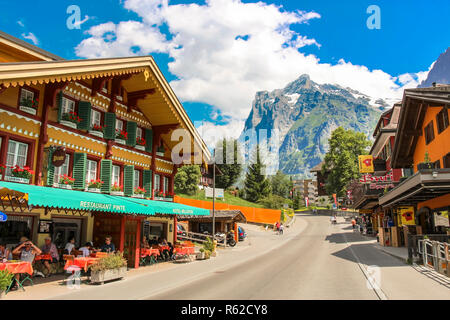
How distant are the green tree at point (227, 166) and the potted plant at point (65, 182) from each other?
197ft

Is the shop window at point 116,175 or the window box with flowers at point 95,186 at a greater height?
the shop window at point 116,175

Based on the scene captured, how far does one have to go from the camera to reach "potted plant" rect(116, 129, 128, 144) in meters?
19.4

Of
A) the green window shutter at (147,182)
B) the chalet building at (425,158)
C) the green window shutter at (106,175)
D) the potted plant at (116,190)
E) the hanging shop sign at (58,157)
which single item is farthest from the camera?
the green window shutter at (147,182)

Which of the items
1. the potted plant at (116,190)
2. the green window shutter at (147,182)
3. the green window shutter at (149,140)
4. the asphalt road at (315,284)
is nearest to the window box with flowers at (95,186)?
the potted plant at (116,190)

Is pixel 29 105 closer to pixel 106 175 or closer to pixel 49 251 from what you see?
pixel 106 175

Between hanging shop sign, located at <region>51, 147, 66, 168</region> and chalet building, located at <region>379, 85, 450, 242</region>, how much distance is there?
605 inches

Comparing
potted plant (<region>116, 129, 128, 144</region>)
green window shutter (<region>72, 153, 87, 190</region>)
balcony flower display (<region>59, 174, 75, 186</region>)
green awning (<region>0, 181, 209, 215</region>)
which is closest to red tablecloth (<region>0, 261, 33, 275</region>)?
green awning (<region>0, 181, 209, 215</region>)

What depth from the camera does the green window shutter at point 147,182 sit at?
2127 cm

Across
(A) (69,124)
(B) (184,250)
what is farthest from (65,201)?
(B) (184,250)

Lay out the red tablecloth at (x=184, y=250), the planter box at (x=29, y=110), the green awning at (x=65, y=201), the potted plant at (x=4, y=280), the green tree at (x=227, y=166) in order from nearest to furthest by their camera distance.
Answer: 1. the potted plant at (x=4, y=280)
2. the green awning at (x=65, y=201)
3. the planter box at (x=29, y=110)
4. the red tablecloth at (x=184, y=250)
5. the green tree at (x=227, y=166)

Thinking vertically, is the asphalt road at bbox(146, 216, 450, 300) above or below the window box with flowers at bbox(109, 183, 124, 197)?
below

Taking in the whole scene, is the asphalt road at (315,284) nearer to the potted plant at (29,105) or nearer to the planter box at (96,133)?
the planter box at (96,133)

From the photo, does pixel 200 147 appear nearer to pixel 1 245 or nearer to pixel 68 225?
pixel 68 225

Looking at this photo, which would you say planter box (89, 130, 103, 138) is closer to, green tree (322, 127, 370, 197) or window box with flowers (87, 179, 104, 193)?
window box with flowers (87, 179, 104, 193)
